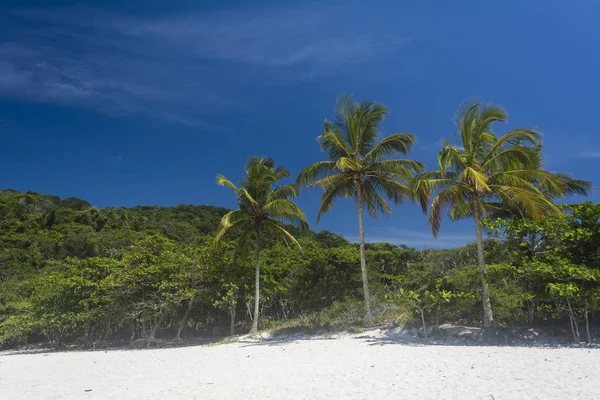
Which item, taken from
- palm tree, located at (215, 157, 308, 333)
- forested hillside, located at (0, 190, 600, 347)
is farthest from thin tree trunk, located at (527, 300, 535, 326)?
palm tree, located at (215, 157, 308, 333)

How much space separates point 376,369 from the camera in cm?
706

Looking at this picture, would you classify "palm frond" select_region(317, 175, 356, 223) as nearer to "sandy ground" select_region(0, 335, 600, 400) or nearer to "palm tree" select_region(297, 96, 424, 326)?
"palm tree" select_region(297, 96, 424, 326)

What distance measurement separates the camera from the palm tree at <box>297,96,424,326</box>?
14156mm

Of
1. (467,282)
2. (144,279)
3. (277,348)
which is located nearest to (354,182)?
(467,282)

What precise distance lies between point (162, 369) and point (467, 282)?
29.4 feet

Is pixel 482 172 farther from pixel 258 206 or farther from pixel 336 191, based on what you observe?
pixel 258 206

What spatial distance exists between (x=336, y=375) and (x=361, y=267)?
8989 millimetres

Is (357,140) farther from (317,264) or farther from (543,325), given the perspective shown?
(543,325)

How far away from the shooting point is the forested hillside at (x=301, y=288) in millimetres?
9352

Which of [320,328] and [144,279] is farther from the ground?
[144,279]

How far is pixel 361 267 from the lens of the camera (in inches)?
612

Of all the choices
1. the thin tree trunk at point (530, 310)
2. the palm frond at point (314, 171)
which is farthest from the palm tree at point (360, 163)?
the thin tree trunk at point (530, 310)

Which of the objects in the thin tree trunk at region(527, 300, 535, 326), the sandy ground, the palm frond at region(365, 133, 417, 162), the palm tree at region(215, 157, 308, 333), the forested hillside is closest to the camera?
the sandy ground

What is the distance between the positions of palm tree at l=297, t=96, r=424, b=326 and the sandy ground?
6037 mm
